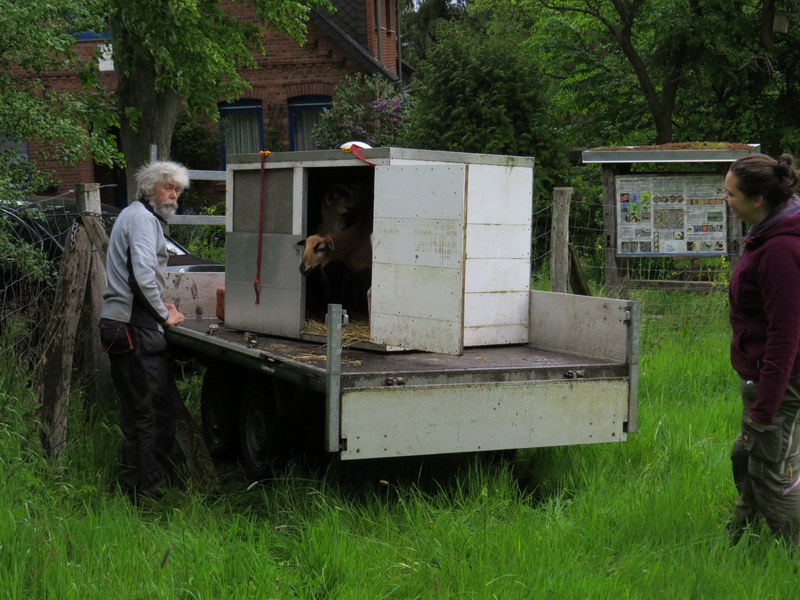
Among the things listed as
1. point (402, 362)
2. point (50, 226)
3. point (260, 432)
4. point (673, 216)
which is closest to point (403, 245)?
point (402, 362)

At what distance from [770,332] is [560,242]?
4802 millimetres

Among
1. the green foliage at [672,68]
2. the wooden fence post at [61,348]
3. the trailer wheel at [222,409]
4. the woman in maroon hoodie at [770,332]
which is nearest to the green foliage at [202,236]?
the green foliage at [672,68]

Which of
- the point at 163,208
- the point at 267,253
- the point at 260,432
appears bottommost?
the point at 260,432

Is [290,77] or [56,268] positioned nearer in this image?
[56,268]

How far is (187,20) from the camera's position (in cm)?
1405

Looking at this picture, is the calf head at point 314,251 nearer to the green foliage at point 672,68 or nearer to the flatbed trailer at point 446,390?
the flatbed trailer at point 446,390

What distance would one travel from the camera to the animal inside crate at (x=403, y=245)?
19.2 ft

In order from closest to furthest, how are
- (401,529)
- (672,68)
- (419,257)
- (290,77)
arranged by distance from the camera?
(401,529) < (419,257) < (672,68) < (290,77)

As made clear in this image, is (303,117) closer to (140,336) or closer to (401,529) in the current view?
(140,336)

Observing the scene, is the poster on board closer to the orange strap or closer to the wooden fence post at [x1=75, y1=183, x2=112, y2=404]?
the orange strap

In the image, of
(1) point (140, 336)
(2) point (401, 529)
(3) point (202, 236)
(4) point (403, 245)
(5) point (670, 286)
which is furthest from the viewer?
(3) point (202, 236)

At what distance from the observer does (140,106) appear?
16094 millimetres

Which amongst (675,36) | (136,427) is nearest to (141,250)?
(136,427)

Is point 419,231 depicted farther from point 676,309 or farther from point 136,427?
point 676,309
